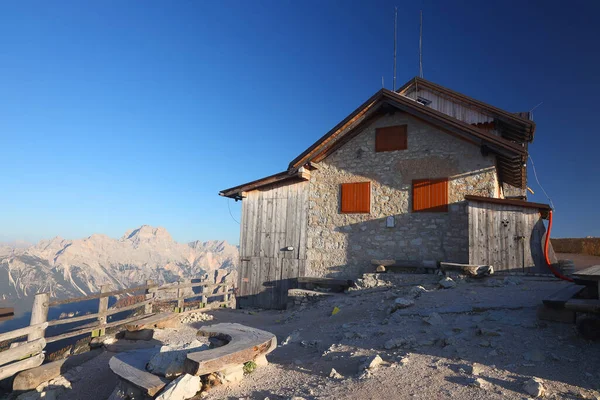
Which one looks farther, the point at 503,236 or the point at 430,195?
the point at 430,195

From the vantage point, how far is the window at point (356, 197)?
1330 centimetres

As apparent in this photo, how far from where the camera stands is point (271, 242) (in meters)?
14.7

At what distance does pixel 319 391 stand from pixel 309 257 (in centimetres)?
959

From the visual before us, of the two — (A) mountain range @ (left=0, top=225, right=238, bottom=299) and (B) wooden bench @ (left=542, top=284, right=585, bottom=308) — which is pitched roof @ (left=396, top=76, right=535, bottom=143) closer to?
(B) wooden bench @ (left=542, top=284, right=585, bottom=308)

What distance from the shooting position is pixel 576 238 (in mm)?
26797

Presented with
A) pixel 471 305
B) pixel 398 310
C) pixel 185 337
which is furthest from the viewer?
pixel 185 337

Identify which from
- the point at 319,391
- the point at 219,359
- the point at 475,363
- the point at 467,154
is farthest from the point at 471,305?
the point at 467,154

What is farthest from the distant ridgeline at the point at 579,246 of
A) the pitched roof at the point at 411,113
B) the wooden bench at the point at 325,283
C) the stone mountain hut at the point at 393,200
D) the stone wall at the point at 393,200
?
the wooden bench at the point at 325,283

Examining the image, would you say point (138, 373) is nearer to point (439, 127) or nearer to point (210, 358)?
point (210, 358)

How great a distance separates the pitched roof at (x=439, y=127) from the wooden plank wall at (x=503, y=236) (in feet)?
5.84

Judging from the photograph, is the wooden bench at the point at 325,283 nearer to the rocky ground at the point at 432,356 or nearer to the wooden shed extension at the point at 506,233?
the rocky ground at the point at 432,356

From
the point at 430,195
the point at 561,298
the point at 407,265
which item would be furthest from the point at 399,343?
the point at 430,195

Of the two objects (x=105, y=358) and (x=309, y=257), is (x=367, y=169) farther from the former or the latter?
(x=105, y=358)

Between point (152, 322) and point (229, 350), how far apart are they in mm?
5925
